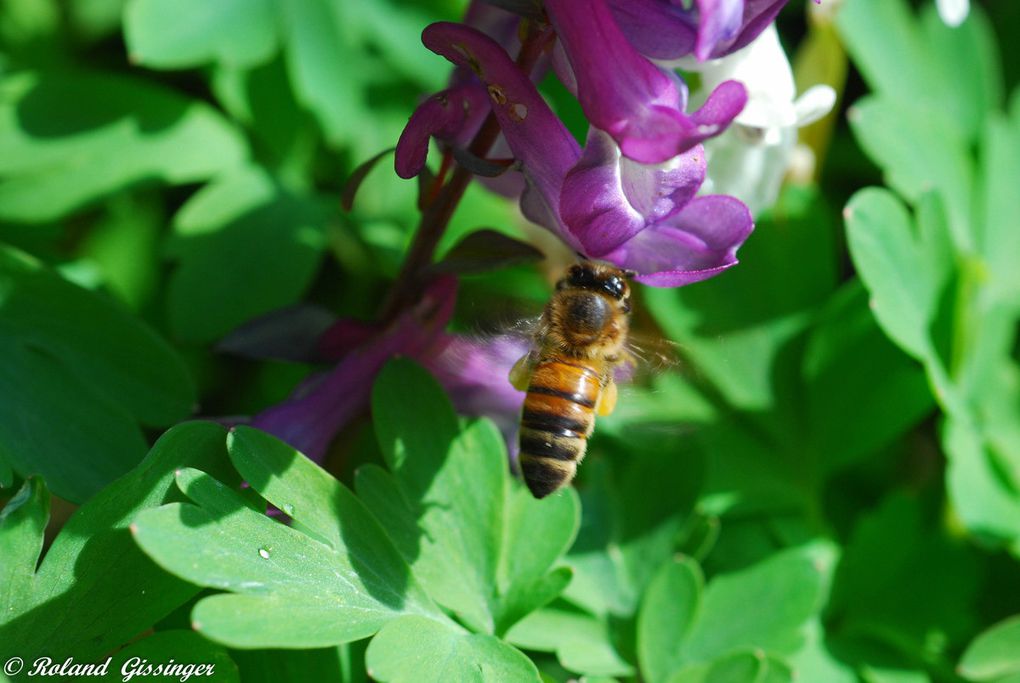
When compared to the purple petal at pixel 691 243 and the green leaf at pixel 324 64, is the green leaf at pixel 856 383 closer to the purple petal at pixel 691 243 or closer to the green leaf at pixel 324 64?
the purple petal at pixel 691 243

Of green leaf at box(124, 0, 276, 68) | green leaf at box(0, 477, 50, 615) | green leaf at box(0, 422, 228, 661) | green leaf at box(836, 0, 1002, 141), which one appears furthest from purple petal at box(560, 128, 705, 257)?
green leaf at box(836, 0, 1002, 141)

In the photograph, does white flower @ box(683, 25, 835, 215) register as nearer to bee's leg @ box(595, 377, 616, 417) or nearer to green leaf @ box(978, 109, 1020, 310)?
bee's leg @ box(595, 377, 616, 417)

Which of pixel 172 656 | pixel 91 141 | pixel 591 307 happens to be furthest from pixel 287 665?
pixel 91 141

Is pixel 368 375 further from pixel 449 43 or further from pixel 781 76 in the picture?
pixel 781 76

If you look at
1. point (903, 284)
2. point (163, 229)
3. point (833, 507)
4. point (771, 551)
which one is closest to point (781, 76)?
point (903, 284)

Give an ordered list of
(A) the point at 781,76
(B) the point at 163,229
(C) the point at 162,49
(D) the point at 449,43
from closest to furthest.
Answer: (D) the point at 449,43
(A) the point at 781,76
(C) the point at 162,49
(B) the point at 163,229

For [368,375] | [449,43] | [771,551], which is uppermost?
[449,43]
